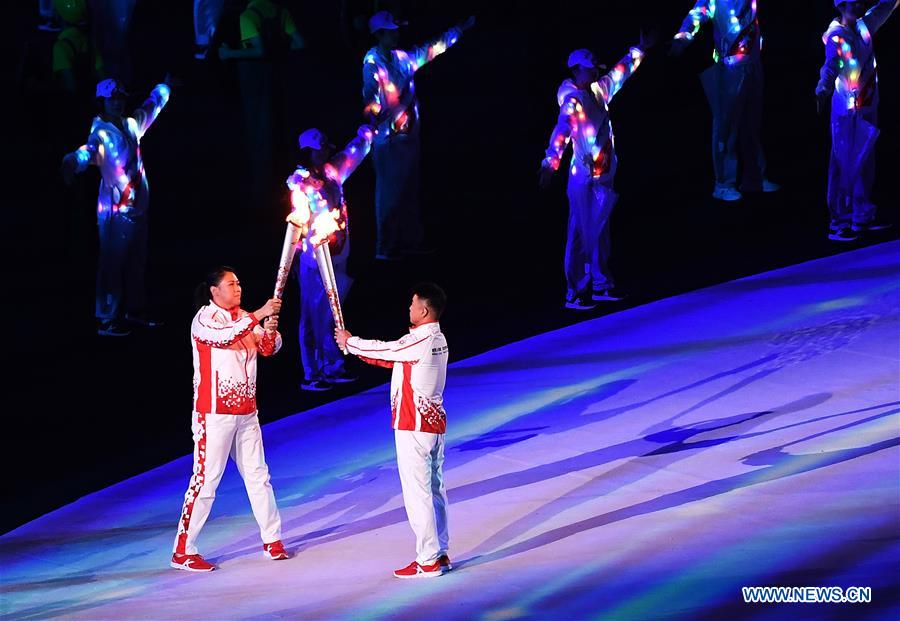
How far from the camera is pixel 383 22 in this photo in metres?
13.5

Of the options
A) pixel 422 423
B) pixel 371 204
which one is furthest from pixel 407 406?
pixel 371 204

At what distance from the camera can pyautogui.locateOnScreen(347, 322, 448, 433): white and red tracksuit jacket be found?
28.7 ft

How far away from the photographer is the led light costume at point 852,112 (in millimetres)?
13688

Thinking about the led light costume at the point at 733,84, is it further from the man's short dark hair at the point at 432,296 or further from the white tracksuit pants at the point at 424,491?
the white tracksuit pants at the point at 424,491

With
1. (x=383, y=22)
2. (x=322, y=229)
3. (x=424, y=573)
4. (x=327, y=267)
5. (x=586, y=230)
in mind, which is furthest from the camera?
(x=383, y=22)

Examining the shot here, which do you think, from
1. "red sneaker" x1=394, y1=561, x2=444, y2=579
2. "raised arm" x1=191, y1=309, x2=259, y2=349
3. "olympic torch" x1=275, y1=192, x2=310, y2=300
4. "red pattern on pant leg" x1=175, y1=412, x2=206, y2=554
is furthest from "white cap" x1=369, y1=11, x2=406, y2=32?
"red sneaker" x1=394, y1=561, x2=444, y2=579

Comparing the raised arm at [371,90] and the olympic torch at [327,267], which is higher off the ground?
the raised arm at [371,90]

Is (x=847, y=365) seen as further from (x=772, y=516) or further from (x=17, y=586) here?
(x=17, y=586)

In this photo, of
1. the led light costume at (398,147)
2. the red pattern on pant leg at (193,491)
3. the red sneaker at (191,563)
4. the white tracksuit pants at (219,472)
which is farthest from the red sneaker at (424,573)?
the led light costume at (398,147)

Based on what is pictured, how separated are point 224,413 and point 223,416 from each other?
0.05ft

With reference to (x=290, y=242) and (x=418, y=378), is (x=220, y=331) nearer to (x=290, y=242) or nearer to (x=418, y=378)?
(x=290, y=242)

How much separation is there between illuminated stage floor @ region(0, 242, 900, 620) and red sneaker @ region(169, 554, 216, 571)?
71 millimetres

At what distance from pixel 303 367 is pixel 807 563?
4.42 meters

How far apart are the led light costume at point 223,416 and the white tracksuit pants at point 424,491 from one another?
784mm
